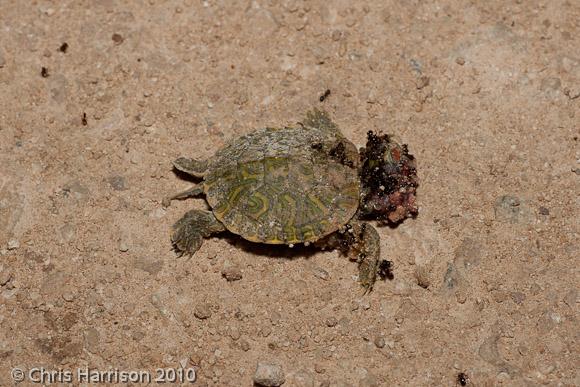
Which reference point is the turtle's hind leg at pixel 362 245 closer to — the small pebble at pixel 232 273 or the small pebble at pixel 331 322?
the small pebble at pixel 331 322

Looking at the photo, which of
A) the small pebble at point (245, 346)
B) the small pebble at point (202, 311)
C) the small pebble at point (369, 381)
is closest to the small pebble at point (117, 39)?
the small pebble at point (202, 311)

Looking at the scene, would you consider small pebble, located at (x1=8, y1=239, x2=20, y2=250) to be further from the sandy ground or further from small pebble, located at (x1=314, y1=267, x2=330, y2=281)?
small pebble, located at (x1=314, y1=267, x2=330, y2=281)

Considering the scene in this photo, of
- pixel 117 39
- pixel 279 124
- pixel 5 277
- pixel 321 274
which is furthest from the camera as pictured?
pixel 117 39

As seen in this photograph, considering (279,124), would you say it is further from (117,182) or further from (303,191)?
(117,182)

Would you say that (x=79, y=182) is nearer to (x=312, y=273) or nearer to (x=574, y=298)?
(x=312, y=273)

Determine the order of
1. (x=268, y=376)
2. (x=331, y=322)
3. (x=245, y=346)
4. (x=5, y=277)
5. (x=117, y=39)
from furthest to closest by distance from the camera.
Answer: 1. (x=117, y=39)
2. (x=5, y=277)
3. (x=331, y=322)
4. (x=245, y=346)
5. (x=268, y=376)

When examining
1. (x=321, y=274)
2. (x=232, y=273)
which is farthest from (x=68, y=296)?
(x=321, y=274)

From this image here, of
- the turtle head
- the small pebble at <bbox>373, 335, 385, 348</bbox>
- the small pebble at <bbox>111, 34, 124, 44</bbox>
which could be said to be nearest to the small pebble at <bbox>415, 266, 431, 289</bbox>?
the turtle head
